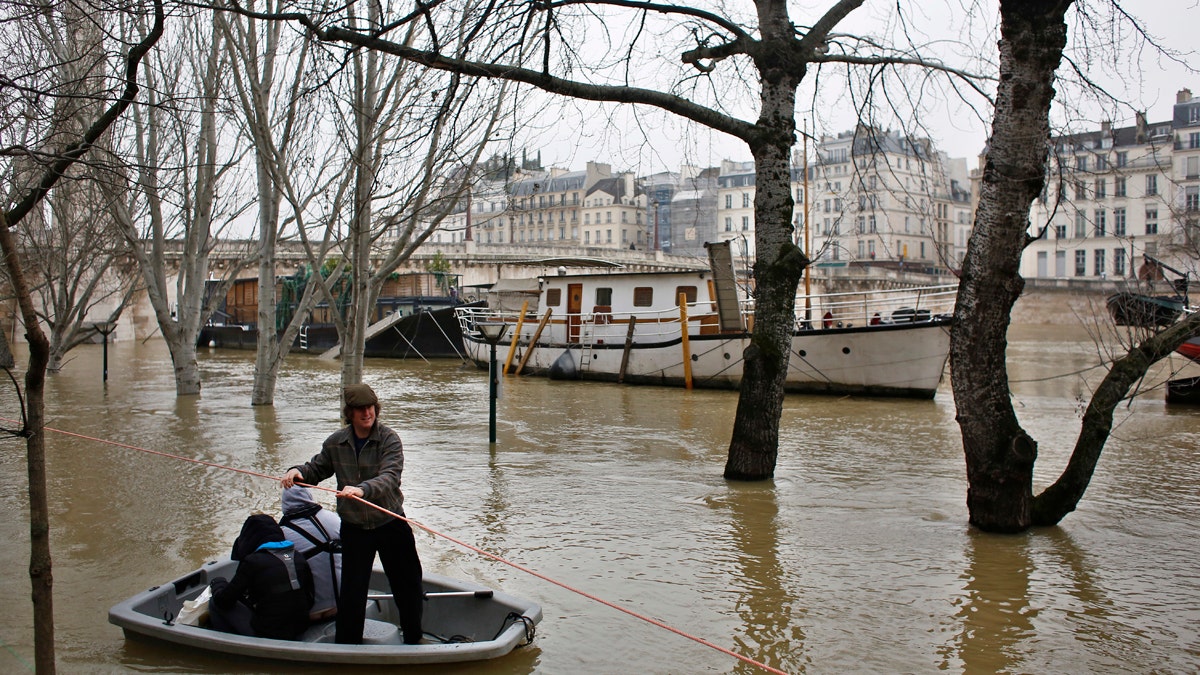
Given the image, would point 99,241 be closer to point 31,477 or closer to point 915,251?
point 31,477

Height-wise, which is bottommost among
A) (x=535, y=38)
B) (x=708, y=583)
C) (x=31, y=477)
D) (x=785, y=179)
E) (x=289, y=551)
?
(x=708, y=583)

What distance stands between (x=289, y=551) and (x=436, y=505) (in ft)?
12.9

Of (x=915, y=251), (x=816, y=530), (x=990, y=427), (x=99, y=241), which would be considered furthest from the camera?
(x=915, y=251)

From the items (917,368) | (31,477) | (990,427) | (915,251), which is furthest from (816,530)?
(915,251)

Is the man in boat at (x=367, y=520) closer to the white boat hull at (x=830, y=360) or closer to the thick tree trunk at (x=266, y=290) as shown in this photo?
the thick tree trunk at (x=266, y=290)

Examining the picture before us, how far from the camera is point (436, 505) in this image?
891cm

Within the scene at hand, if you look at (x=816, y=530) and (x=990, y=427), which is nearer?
(x=990, y=427)

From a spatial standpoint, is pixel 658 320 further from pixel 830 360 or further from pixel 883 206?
pixel 883 206

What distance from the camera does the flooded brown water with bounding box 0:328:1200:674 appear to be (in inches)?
207

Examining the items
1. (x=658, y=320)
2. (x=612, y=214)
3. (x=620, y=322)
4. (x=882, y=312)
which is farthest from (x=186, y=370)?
(x=612, y=214)

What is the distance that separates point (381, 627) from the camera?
514 cm

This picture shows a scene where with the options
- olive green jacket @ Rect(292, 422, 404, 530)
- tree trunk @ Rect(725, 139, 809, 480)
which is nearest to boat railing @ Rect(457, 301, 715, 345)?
tree trunk @ Rect(725, 139, 809, 480)

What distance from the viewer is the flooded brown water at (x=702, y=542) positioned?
5.26 meters

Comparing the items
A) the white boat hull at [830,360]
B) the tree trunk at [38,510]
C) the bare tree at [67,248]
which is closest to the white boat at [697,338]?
the white boat hull at [830,360]
